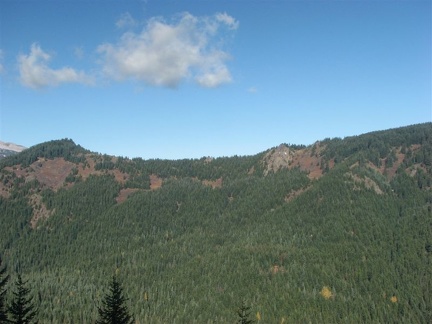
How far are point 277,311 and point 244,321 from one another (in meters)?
143

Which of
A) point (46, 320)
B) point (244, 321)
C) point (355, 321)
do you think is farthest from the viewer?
point (355, 321)

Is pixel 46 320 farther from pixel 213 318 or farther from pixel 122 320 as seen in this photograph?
pixel 122 320

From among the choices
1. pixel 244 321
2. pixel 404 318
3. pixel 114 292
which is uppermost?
pixel 114 292

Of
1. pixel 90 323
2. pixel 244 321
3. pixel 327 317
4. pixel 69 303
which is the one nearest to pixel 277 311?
pixel 327 317

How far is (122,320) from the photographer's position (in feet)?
219

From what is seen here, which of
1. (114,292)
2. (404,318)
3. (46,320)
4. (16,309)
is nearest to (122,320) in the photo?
(114,292)

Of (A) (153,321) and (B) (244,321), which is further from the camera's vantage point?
(A) (153,321)

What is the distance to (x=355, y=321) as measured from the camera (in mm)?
193250

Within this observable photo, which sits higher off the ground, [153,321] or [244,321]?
[244,321]

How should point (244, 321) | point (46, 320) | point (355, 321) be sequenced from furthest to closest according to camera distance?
point (355, 321) → point (46, 320) → point (244, 321)

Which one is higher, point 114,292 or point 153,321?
point 114,292

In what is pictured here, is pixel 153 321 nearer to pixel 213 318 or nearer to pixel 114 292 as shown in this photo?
pixel 213 318

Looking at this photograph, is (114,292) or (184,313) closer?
(114,292)

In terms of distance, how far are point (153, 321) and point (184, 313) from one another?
1658 centimetres
